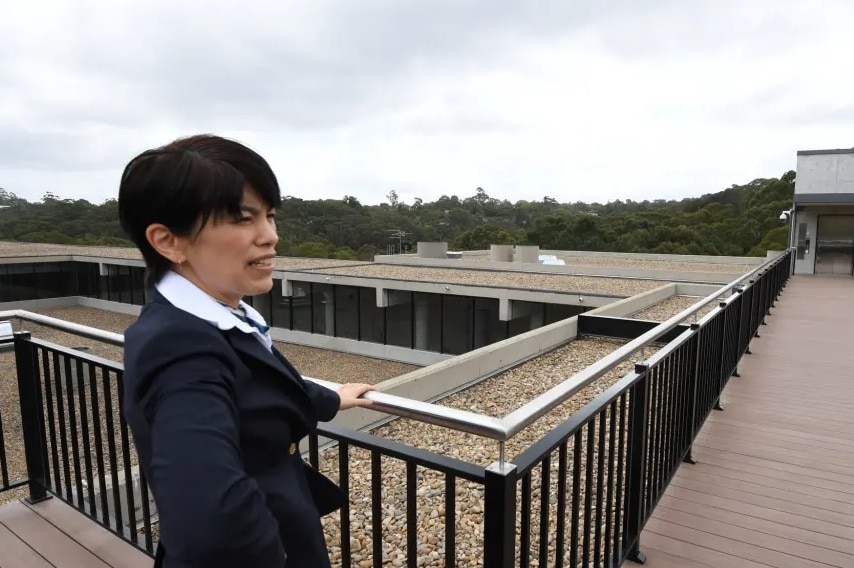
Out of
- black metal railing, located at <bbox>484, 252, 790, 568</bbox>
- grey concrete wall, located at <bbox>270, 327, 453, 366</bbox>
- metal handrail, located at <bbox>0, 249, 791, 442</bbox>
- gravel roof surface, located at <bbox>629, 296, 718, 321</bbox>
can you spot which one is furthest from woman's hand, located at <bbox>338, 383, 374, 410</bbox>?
grey concrete wall, located at <bbox>270, 327, 453, 366</bbox>

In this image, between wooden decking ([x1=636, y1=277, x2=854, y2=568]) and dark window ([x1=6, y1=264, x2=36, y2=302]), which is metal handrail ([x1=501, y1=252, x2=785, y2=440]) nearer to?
wooden decking ([x1=636, y1=277, x2=854, y2=568])

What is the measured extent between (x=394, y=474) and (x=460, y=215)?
210ft

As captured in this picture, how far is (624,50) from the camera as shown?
12.4 m

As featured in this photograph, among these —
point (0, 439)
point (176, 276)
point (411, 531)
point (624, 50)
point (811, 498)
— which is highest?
point (624, 50)

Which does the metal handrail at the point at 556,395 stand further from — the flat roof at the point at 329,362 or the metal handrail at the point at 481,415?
the flat roof at the point at 329,362

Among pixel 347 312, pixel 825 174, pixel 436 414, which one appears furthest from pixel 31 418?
pixel 825 174

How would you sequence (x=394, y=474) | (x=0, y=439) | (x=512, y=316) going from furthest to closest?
(x=512, y=316) → (x=394, y=474) → (x=0, y=439)

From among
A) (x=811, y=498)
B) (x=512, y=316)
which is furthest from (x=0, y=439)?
(x=512, y=316)

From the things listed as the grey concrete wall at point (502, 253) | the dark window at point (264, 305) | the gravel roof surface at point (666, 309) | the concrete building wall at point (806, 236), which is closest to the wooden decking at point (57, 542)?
the gravel roof surface at point (666, 309)

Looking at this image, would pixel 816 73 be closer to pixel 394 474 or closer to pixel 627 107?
pixel 627 107

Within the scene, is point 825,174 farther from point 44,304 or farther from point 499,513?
point 44,304

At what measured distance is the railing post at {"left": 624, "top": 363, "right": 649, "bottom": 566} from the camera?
7.75 ft

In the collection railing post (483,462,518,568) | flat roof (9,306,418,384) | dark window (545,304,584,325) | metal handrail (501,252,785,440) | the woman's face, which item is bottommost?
flat roof (9,306,418,384)

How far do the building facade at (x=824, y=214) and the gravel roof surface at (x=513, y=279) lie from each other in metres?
5.79
